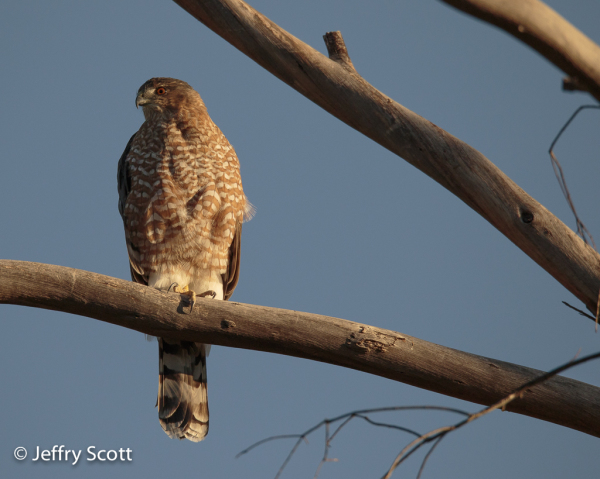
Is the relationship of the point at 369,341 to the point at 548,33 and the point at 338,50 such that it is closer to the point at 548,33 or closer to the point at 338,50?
the point at 338,50

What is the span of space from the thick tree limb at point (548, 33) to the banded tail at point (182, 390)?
381 centimetres

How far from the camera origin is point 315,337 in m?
3.17

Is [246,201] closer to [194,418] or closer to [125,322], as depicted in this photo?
[194,418]

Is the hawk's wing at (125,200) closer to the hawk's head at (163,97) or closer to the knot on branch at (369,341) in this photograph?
the hawk's head at (163,97)

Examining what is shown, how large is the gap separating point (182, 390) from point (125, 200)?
185 centimetres

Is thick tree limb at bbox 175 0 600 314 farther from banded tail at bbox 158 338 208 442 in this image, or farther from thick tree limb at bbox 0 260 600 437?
Answer: banded tail at bbox 158 338 208 442

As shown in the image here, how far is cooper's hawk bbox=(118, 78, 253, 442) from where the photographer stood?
16.3ft

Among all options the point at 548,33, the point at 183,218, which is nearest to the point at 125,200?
the point at 183,218

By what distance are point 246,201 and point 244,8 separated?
2.46m

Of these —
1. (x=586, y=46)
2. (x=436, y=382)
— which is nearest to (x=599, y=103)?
(x=586, y=46)

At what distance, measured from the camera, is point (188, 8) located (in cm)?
349

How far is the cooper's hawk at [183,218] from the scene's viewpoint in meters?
4.98

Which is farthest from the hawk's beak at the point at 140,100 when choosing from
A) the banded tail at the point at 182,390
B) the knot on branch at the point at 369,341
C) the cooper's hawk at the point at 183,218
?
the knot on branch at the point at 369,341

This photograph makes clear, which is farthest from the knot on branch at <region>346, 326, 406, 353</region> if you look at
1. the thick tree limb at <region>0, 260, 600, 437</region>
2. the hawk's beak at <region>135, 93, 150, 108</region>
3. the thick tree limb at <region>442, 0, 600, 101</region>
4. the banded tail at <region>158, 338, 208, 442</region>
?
the hawk's beak at <region>135, 93, 150, 108</region>
